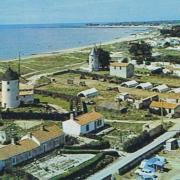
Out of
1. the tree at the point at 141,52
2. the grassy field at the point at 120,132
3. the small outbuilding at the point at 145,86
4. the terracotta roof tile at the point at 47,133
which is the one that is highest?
the tree at the point at 141,52

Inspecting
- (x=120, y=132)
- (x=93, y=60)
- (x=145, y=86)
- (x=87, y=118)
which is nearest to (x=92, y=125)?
(x=87, y=118)

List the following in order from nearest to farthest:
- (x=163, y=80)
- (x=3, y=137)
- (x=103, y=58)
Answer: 1. (x=3, y=137)
2. (x=163, y=80)
3. (x=103, y=58)

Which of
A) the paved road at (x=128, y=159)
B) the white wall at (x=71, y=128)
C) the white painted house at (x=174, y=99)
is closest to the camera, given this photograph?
the paved road at (x=128, y=159)

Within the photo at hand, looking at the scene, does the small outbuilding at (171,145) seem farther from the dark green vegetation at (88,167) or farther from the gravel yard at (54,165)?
the gravel yard at (54,165)

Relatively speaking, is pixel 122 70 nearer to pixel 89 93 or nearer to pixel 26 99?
pixel 89 93

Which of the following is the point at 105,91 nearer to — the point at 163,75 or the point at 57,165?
the point at 163,75

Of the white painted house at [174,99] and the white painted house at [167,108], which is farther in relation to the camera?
the white painted house at [174,99]

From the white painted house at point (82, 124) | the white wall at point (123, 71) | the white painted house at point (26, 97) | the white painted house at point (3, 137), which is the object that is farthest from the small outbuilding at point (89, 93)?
the white painted house at point (3, 137)
